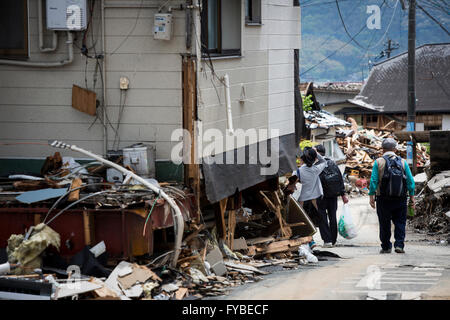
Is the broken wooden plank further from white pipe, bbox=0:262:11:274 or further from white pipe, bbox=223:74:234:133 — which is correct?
white pipe, bbox=0:262:11:274

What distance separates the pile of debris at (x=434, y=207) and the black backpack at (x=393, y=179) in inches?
142

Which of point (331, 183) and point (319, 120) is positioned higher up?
point (319, 120)

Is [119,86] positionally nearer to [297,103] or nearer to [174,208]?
[174,208]

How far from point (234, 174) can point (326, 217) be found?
3188 millimetres

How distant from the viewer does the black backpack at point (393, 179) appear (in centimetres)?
1260

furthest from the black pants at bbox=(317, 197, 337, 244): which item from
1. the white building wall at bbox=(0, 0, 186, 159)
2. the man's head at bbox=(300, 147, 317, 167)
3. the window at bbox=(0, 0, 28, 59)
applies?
the window at bbox=(0, 0, 28, 59)

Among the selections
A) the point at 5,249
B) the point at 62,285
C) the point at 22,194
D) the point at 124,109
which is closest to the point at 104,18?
the point at 124,109

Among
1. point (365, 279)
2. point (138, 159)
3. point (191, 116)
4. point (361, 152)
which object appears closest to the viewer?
point (365, 279)

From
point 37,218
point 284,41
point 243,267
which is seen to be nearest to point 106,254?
point 37,218

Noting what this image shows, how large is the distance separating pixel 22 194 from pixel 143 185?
165 cm

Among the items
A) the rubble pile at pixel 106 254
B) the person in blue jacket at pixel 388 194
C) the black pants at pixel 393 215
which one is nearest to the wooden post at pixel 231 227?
the rubble pile at pixel 106 254

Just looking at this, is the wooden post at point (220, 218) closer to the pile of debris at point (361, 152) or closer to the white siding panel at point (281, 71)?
the white siding panel at point (281, 71)

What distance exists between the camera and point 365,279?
32.3 ft

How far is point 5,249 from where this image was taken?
9773mm
